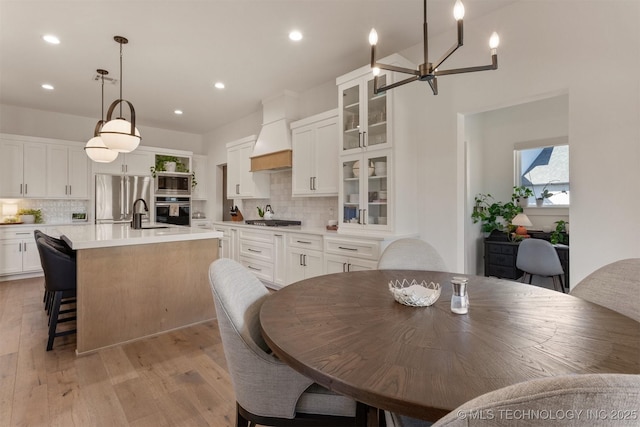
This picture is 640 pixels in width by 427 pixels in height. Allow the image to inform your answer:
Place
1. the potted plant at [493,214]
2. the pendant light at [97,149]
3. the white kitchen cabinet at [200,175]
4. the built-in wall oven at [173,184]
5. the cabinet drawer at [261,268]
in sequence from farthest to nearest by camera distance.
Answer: the white kitchen cabinet at [200,175]
the built-in wall oven at [173,184]
the cabinet drawer at [261,268]
the potted plant at [493,214]
the pendant light at [97,149]

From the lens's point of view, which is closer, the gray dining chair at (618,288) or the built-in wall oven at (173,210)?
the gray dining chair at (618,288)

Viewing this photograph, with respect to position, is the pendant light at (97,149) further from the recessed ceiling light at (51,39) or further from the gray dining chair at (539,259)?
the gray dining chair at (539,259)

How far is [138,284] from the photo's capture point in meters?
2.71

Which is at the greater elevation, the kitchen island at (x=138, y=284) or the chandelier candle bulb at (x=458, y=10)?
the chandelier candle bulb at (x=458, y=10)

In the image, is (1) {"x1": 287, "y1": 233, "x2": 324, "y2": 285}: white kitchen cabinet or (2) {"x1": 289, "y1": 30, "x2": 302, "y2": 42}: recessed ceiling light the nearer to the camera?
(2) {"x1": 289, "y1": 30, "x2": 302, "y2": 42}: recessed ceiling light

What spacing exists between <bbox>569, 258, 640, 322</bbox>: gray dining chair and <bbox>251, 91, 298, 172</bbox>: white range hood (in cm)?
355

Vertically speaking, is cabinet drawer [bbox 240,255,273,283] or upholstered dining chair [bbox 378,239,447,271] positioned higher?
upholstered dining chair [bbox 378,239,447,271]

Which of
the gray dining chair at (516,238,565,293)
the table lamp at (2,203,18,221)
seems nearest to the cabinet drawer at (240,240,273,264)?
the gray dining chair at (516,238,565,293)

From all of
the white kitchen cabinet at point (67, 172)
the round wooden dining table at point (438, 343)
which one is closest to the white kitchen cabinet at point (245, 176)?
the white kitchen cabinet at point (67, 172)

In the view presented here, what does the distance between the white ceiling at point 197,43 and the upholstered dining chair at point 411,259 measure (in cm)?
204

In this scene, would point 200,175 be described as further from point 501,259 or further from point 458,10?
point 458,10

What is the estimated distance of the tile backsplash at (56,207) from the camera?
210 inches

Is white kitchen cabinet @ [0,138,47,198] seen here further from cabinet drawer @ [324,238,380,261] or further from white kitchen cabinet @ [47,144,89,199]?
cabinet drawer @ [324,238,380,261]

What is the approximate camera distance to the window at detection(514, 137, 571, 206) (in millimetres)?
Answer: 4070
